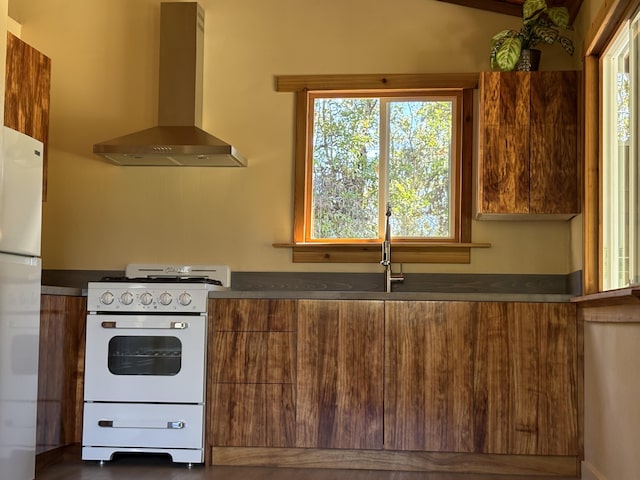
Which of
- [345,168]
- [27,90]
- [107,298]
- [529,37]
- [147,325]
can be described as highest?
[529,37]

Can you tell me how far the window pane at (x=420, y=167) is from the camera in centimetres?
478

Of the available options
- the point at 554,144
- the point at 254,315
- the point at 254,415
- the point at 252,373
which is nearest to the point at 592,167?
the point at 554,144

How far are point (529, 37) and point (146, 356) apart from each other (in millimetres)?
2526

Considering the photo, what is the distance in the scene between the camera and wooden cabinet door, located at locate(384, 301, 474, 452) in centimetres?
406

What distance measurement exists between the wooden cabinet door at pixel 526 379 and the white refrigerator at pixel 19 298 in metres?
2.02

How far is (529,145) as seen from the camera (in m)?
4.30

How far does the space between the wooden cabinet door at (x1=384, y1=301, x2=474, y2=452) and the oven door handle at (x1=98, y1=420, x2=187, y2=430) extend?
998 mm

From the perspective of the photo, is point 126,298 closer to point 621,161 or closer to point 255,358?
point 255,358

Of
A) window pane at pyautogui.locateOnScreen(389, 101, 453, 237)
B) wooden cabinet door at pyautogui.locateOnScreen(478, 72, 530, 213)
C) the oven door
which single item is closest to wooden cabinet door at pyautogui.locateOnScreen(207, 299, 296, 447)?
the oven door

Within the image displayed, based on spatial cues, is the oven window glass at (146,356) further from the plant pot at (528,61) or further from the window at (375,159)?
the plant pot at (528,61)

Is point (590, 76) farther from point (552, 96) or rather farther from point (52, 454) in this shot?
point (52, 454)

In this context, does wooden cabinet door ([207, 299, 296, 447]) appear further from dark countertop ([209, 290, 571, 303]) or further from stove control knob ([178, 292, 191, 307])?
stove control knob ([178, 292, 191, 307])

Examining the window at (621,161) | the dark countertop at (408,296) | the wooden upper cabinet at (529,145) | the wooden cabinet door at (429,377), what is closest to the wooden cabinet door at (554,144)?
the wooden upper cabinet at (529,145)

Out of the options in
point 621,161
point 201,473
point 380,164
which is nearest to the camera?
point 621,161
